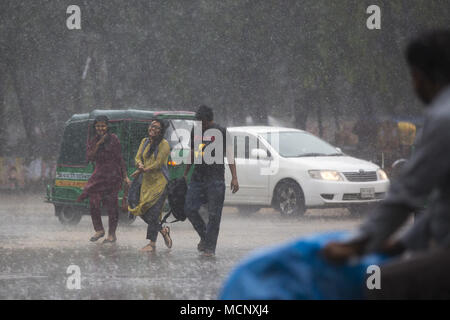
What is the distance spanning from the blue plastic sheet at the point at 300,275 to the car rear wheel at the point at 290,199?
1448 centimetres

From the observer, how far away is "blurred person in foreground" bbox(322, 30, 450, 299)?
323cm

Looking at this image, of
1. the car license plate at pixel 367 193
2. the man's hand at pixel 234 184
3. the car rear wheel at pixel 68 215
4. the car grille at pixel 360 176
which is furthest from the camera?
the car rear wheel at pixel 68 215

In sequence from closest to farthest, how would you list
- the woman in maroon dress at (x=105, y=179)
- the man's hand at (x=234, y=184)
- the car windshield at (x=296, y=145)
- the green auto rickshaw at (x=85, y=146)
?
the man's hand at (x=234, y=184)
the woman in maroon dress at (x=105, y=179)
the green auto rickshaw at (x=85, y=146)
the car windshield at (x=296, y=145)

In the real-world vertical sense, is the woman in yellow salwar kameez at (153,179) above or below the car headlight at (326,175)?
above

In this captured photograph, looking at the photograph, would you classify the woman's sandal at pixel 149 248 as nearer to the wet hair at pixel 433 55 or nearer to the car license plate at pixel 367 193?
the car license plate at pixel 367 193

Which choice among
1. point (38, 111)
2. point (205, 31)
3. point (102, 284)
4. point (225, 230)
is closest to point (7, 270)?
point (102, 284)

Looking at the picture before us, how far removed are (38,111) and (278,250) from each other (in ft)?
125

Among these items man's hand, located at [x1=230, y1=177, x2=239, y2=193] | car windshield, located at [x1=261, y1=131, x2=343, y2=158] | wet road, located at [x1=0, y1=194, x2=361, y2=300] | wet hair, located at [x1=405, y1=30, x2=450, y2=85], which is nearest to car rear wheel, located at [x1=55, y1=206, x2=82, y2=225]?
wet road, located at [x1=0, y1=194, x2=361, y2=300]

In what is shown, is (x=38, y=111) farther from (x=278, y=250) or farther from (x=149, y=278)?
(x=278, y=250)

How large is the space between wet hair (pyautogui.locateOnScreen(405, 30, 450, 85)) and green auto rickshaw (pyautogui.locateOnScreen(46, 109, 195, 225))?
12.7m

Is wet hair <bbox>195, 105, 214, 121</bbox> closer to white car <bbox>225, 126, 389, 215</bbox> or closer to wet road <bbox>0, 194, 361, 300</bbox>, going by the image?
wet road <bbox>0, 194, 361, 300</bbox>

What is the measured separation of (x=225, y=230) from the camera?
1593 centimetres

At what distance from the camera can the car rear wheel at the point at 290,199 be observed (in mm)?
17938

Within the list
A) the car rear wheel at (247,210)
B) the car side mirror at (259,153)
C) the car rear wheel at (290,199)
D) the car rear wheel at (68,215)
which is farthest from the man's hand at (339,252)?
the car rear wheel at (247,210)
